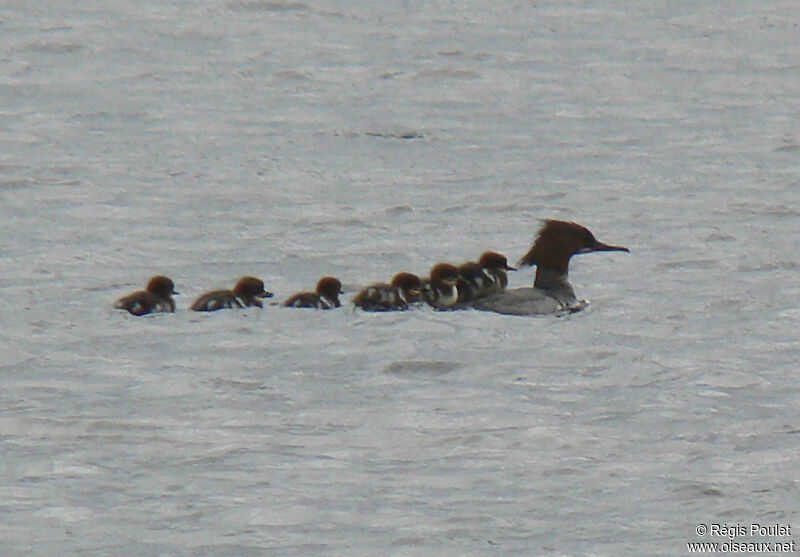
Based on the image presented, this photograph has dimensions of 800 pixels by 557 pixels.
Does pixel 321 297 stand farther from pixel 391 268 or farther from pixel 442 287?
pixel 391 268

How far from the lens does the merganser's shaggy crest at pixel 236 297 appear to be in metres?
8.69

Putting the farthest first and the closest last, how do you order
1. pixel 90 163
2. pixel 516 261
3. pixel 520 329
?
pixel 90 163 → pixel 516 261 → pixel 520 329

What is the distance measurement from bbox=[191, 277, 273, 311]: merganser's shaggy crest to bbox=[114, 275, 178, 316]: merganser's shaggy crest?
147 millimetres

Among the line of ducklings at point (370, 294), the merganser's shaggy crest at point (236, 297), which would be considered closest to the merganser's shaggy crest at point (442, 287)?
the line of ducklings at point (370, 294)

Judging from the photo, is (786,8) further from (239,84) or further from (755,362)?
(755,362)

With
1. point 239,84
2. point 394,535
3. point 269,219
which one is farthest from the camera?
point 239,84

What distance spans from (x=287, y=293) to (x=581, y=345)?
1928 millimetres

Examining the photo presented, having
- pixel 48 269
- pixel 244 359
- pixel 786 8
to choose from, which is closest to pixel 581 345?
pixel 244 359

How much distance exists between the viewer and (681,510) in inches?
229

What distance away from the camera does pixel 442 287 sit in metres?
9.07

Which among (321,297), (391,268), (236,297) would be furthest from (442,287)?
(236,297)

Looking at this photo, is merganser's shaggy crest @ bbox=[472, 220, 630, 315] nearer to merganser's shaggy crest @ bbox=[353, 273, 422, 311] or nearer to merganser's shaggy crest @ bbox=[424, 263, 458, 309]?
merganser's shaggy crest @ bbox=[424, 263, 458, 309]

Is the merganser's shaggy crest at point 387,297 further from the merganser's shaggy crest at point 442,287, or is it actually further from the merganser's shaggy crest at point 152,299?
the merganser's shaggy crest at point 152,299

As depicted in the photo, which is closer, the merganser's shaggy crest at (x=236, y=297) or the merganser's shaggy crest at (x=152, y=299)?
the merganser's shaggy crest at (x=152, y=299)
